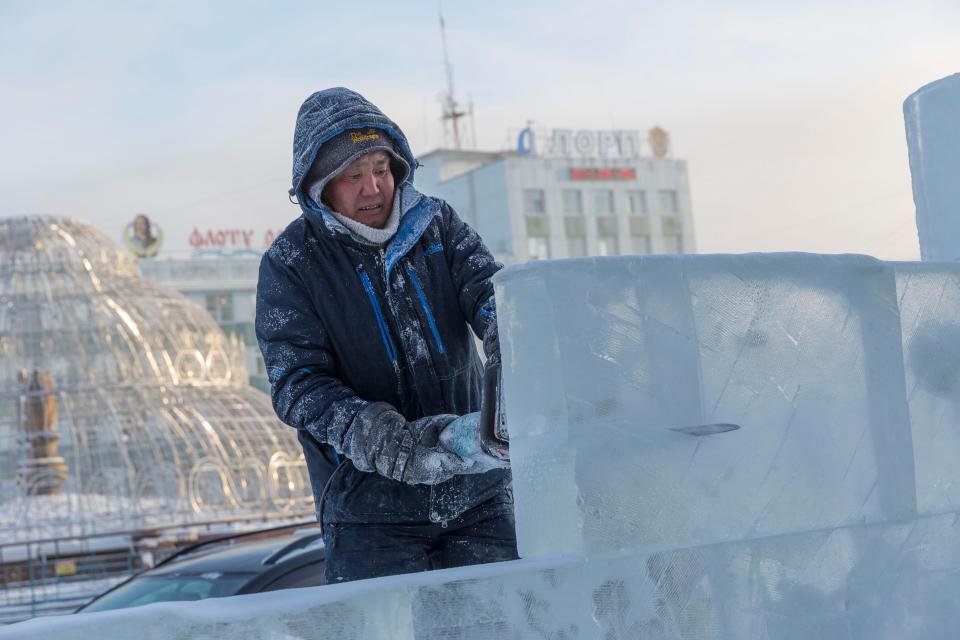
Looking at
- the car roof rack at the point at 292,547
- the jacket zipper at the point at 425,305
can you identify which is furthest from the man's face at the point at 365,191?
the car roof rack at the point at 292,547

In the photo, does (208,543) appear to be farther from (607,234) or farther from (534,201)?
(607,234)

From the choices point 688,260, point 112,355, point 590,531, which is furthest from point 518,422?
point 112,355

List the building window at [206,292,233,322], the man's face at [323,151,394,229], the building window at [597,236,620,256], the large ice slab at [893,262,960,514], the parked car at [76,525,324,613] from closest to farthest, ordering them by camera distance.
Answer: the large ice slab at [893,262,960,514], the man's face at [323,151,394,229], the parked car at [76,525,324,613], the building window at [206,292,233,322], the building window at [597,236,620,256]

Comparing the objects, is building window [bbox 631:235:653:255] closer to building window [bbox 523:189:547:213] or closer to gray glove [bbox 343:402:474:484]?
building window [bbox 523:189:547:213]

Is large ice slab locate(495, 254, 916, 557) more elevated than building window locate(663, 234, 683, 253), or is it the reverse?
building window locate(663, 234, 683, 253)

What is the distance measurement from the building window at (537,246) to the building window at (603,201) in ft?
12.7

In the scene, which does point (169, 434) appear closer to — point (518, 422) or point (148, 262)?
point (518, 422)

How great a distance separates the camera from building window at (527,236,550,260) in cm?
7231

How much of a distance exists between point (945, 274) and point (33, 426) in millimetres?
18496

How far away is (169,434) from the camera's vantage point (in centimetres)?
2045

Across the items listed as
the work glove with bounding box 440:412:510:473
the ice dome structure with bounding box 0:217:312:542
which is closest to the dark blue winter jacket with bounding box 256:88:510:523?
the work glove with bounding box 440:412:510:473

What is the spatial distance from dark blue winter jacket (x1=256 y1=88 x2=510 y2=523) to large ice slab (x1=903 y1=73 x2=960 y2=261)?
3.47 feet

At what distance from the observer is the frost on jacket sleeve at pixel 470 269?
2.79 meters

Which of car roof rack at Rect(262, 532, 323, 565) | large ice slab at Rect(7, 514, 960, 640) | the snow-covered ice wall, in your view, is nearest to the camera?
large ice slab at Rect(7, 514, 960, 640)
